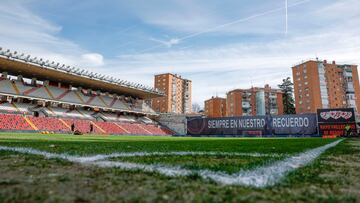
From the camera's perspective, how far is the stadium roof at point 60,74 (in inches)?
1064

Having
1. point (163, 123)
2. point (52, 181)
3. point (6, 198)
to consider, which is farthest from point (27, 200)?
point (163, 123)

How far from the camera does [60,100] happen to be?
3322cm

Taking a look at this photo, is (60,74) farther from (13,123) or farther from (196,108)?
(196,108)

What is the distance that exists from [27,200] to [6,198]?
0.15m

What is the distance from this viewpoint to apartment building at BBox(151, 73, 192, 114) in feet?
285

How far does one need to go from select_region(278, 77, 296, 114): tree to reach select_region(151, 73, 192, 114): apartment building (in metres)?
38.6

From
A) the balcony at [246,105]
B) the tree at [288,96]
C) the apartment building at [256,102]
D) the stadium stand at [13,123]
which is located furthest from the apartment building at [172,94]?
the stadium stand at [13,123]

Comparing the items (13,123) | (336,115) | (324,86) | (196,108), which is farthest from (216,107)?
(13,123)

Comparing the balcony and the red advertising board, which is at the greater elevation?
the balcony

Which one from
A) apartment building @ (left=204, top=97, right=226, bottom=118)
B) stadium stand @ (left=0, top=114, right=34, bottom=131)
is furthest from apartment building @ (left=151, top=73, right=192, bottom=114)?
stadium stand @ (left=0, top=114, right=34, bottom=131)

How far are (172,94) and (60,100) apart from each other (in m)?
57.8

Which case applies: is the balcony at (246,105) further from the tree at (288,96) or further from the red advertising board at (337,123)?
the red advertising board at (337,123)

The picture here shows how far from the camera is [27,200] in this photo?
127cm

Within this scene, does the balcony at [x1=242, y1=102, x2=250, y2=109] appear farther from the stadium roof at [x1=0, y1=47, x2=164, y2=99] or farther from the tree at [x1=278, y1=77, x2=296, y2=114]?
the stadium roof at [x1=0, y1=47, x2=164, y2=99]
